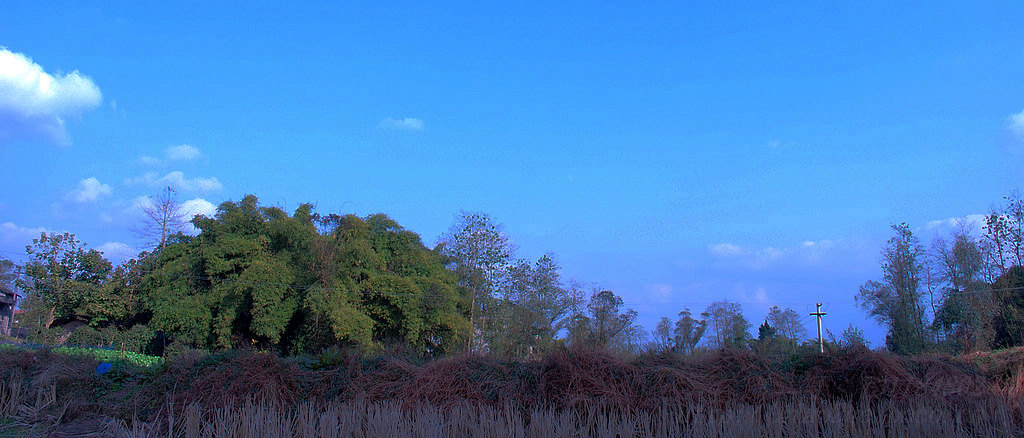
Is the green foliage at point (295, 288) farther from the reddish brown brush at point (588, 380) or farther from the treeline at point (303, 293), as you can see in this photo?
the reddish brown brush at point (588, 380)

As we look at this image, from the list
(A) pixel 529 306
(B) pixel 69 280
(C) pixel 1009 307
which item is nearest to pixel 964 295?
(C) pixel 1009 307

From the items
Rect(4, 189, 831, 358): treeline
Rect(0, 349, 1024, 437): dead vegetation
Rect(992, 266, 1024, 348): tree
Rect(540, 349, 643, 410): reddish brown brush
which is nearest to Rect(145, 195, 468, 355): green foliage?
Rect(4, 189, 831, 358): treeline

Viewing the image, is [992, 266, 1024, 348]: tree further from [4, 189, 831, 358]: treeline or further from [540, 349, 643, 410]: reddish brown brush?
[540, 349, 643, 410]: reddish brown brush

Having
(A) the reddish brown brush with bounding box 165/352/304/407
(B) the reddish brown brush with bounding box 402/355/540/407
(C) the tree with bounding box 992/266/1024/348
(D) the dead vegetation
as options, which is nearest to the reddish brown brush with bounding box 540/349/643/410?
(D) the dead vegetation

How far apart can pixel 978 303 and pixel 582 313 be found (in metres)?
19.6

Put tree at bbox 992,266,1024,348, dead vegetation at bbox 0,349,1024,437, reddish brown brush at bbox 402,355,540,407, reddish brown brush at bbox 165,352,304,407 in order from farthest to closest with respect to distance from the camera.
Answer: tree at bbox 992,266,1024,348 < reddish brown brush at bbox 402,355,540,407 < reddish brown brush at bbox 165,352,304,407 < dead vegetation at bbox 0,349,1024,437

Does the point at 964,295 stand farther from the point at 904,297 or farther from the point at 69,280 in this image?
the point at 69,280

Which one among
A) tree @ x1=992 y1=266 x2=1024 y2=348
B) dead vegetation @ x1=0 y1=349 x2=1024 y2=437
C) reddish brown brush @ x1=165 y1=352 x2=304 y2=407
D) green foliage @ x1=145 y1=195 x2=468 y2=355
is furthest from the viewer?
tree @ x1=992 y1=266 x2=1024 y2=348

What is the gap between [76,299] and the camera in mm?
31922

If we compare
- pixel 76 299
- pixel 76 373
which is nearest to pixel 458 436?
pixel 76 373

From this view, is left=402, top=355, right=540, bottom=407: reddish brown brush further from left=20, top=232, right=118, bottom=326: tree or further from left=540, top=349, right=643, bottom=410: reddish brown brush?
left=20, top=232, right=118, bottom=326: tree

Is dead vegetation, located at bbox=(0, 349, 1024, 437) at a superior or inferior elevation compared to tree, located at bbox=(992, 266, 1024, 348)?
inferior

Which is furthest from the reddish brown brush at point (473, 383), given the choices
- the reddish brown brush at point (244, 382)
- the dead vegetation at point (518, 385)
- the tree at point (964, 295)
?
the tree at point (964, 295)

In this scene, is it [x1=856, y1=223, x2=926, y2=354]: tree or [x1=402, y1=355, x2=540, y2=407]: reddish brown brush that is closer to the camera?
[x1=402, y1=355, x2=540, y2=407]: reddish brown brush
